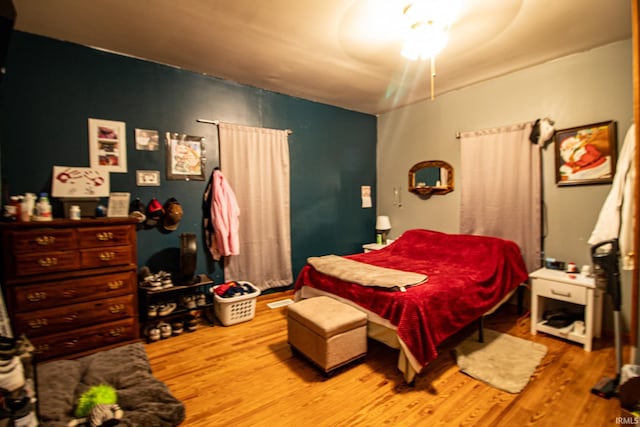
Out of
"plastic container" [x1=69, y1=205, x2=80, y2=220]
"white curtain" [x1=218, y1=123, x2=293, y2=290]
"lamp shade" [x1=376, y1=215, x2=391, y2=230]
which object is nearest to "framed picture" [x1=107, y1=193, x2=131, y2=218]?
"plastic container" [x1=69, y1=205, x2=80, y2=220]

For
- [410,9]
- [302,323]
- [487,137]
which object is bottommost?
[302,323]

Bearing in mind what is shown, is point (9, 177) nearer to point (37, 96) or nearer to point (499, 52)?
point (37, 96)

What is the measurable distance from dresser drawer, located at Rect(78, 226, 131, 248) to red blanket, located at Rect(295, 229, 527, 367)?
1618 mm

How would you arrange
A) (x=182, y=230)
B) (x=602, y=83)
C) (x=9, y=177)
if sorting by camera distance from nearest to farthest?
1. (x=9, y=177)
2. (x=602, y=83)
3. (x=182, y=230)

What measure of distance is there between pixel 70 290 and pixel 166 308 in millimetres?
756

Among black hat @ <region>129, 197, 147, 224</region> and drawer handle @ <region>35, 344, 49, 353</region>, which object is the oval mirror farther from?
drawer handle @ <region>35, 344, 49, 353</region>

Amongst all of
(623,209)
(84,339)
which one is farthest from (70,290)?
(623,209)

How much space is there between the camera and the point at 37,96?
8.17ft

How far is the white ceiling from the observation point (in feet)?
6.90

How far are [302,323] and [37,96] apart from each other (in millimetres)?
2901

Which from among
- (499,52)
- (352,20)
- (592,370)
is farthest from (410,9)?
(592,370)

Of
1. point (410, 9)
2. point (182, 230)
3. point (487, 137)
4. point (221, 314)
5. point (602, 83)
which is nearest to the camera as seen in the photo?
point (410, 9)

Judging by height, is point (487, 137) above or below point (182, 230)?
above

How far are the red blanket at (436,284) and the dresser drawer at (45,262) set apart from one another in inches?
74.4
